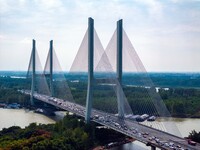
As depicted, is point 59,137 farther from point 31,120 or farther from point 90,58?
point 31,120

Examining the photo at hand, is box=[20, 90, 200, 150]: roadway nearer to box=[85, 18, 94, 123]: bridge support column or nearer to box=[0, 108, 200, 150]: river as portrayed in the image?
box=[85, 18, 94, 123]: bridge support column

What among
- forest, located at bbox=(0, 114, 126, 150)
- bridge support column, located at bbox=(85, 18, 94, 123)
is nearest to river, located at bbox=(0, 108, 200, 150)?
forest, located at bbox=(0, 114, 126, 150)

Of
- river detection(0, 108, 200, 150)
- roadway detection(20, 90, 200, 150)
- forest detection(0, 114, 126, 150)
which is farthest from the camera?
river detection(0, 108, 200, 150)

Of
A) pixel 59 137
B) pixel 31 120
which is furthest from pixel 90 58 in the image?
pixel 31 120

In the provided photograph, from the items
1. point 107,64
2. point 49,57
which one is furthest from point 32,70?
point 107,64

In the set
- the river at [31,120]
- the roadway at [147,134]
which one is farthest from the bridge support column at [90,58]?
the river at [31,120]

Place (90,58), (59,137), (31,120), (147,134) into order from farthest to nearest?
1. (31,120)
2. (90,58)
3. (59,137)
4. (147,134)

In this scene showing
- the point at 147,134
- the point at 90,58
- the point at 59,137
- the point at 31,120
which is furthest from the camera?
the point at 31,120

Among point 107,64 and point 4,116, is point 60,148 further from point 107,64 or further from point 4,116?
point 4,116

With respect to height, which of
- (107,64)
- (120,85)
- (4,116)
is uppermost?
(107,64)

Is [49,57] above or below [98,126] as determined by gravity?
above

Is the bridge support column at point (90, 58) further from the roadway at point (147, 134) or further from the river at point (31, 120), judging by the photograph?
the river at point (31, 120)
